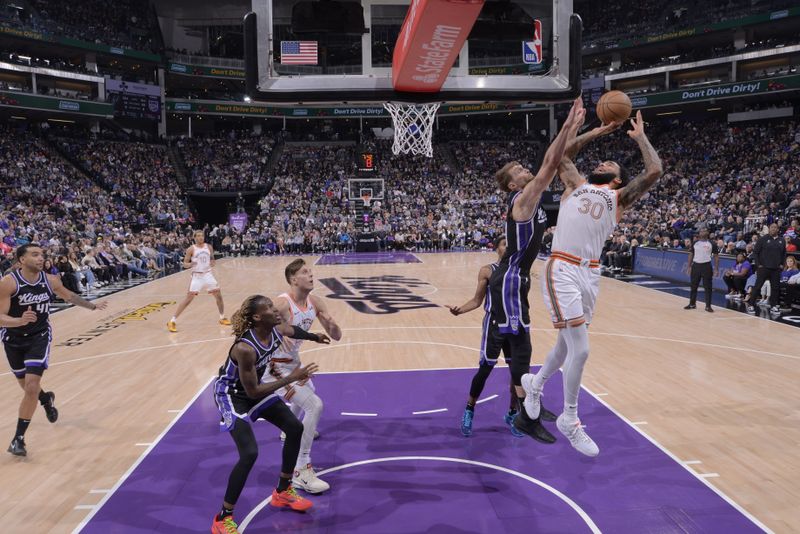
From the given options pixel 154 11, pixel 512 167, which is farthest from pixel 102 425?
pixel 154 11

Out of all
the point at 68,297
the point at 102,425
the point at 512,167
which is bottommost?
the point at 102,425

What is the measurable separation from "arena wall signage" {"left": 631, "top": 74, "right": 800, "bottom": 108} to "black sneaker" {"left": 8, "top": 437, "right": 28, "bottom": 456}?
33.2m

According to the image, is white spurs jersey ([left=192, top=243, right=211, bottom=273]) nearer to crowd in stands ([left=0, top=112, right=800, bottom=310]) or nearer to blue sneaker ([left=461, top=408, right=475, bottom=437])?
blue sneaker ([left=461, top=408, right=475, bottom=437])

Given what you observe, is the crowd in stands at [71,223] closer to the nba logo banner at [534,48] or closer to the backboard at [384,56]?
the backboard at [384,56]

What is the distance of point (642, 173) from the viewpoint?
407cm

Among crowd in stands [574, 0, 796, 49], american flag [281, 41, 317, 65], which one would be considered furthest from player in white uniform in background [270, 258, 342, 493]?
crowd in stands [574, 0, 796, 49]

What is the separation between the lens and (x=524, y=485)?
4211mm

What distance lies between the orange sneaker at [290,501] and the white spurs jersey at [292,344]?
0.81 meters

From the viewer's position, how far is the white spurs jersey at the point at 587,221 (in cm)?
413

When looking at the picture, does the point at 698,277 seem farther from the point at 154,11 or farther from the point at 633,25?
the point at 154,11

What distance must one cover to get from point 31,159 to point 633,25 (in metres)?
33.7

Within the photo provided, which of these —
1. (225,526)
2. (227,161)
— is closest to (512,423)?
(225,526)

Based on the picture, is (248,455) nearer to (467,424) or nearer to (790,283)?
(467,424)

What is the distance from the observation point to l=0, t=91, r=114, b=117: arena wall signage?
28.0 m
